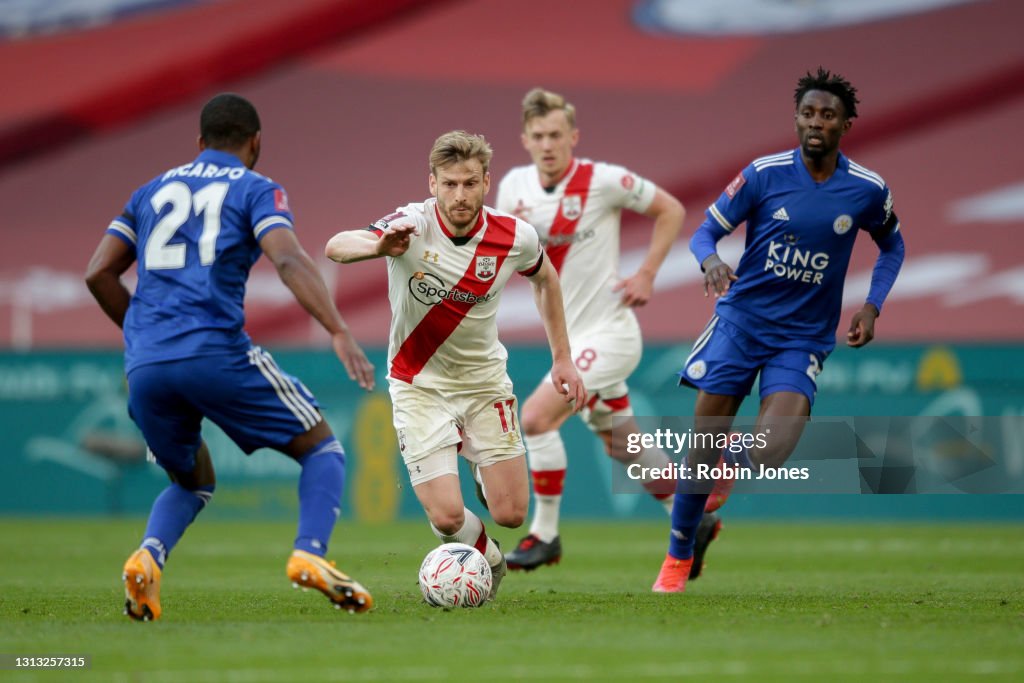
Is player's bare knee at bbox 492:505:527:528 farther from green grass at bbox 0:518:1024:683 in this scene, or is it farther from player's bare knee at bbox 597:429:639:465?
player's bare knee at bbox 597:429:639:465

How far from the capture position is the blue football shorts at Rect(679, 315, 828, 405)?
25.4ft

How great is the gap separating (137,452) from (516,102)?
9239mm

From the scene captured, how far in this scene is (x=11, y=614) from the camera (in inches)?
263

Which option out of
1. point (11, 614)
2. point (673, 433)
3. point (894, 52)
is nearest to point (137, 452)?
point (673, 433)

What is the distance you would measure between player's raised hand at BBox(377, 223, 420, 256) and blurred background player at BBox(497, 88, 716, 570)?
3247 millimetres

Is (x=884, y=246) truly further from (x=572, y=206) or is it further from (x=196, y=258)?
(x=196, y=258)

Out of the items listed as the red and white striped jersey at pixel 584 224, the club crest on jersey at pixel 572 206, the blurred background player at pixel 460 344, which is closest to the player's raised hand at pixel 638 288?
the red and white striped jersey at pixel 584 224

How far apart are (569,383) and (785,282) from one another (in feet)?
5.08

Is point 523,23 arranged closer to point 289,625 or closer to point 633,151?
point 633,151

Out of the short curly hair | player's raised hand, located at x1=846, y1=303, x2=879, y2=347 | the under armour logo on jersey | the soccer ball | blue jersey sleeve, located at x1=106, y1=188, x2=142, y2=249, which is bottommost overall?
the soccer ball

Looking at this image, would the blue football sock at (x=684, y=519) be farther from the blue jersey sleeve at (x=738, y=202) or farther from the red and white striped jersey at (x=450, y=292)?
the blue jersey sleeve at (x=738, y=202)

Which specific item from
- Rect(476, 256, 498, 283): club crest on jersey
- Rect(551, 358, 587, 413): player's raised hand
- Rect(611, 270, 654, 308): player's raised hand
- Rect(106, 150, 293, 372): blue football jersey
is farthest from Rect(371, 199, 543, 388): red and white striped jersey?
Rect(611, 270, 654, 308): player's raised hand

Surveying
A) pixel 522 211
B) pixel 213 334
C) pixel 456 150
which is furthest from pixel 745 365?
pixel 213 334

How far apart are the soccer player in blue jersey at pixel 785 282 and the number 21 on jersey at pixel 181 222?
2677mm
